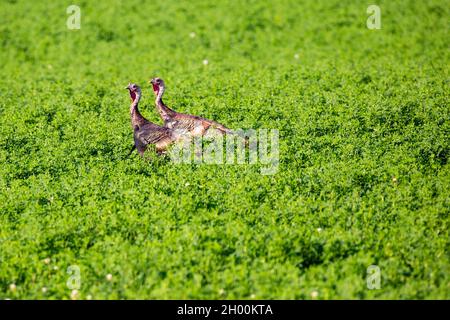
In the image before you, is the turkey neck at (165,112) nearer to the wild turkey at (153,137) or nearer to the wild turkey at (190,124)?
the wild turkey at (190,124)

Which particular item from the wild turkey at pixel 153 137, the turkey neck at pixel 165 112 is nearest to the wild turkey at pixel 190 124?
the turkey neck at pixel 165 112

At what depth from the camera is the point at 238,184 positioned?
7.21 meters

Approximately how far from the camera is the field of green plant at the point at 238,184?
19.1ft

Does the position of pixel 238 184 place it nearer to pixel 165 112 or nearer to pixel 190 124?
pixel 190 124

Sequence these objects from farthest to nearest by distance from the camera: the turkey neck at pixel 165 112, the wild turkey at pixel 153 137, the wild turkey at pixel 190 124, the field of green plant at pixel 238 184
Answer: the turkey neck at pixel 165 112, the wild turkey at pixel 190 124, the wild turkey at pixel 153 137, the field of green plant at pixel 238 184

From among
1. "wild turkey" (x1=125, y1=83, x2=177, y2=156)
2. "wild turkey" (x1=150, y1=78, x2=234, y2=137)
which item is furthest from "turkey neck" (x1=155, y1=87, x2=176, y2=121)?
"wild turkey" (x1=125, y1=83, x2=177, y2=156)

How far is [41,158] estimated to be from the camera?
26.7 ft

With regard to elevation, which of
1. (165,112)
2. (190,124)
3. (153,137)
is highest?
(165,112)

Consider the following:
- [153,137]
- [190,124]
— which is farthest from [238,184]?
[153,137]

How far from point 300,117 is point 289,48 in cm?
518

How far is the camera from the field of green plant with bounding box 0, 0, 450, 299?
5.83m

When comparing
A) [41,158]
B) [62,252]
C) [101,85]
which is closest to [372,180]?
[62,252]

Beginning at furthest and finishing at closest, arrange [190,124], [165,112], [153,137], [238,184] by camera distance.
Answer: [165,112] → [190,124] → [153,137] → [238,184]

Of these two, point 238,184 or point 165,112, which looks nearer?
point 238,184
